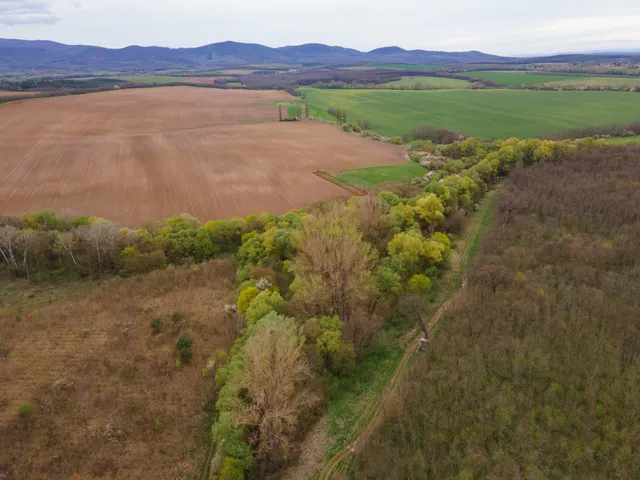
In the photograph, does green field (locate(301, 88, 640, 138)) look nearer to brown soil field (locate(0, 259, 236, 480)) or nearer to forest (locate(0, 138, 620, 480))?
forest (locate(0, 138, 620, 480))

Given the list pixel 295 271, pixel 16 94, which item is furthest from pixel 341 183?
pixel 16 94

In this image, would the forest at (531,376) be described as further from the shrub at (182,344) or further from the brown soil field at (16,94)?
the brown soil field at (16,94)

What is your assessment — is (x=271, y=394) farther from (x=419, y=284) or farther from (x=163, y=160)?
(x=163, y=160)

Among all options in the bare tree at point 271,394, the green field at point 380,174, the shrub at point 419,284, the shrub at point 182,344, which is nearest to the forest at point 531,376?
the shrub at point 419,284

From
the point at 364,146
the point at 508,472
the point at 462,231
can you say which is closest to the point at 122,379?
the point at 508,472

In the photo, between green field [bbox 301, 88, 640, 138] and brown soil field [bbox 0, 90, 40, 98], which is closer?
green field [bbox 301, 88, 640, 138]

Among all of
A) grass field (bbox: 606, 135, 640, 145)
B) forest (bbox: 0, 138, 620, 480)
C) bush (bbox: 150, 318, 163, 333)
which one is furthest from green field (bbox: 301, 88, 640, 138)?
bush (bbox: 150, 318, 163, 333)

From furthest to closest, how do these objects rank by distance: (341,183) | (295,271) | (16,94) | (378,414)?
(16,94), (341,183), (295,271), (378,414)

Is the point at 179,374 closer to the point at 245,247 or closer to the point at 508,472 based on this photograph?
the point at 245,247
